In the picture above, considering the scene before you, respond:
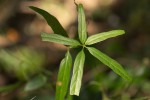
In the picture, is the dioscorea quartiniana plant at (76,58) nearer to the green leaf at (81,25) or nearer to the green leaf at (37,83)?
the green leaf at (81,25)

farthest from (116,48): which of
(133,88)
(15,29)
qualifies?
(15,29)

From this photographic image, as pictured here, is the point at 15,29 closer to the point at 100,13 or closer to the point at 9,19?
the point at 9,19

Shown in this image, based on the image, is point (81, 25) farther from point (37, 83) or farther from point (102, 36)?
point (37, 83)

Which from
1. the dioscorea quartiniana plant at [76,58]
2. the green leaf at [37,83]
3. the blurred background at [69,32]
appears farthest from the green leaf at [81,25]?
the blurred background at [69,32]

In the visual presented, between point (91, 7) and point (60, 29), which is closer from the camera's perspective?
point (60, 29)

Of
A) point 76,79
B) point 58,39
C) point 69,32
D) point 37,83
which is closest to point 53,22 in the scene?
point 58,39

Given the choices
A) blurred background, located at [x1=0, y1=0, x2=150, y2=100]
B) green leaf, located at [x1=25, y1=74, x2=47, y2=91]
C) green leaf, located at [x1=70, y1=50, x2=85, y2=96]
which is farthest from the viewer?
blurred background, located at [x1=0, y1=0, x2=150, y2=100]

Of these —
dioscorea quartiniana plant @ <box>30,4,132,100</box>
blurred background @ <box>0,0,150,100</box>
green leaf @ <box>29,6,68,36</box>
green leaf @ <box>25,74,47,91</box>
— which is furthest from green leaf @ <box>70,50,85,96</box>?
blurred background @ <box>0,0,150,100</box>

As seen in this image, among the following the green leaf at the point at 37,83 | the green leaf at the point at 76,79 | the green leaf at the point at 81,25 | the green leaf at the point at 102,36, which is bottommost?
the green leaf at the point at 37,83

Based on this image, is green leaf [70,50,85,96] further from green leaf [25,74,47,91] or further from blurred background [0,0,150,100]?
blurred background [0,0,150,100]

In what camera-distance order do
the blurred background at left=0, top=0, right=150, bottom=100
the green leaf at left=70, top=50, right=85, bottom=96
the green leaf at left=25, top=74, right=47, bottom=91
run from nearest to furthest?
1. the green leaf at left=70, top=50, right=85, bottom=96
2. the green leaf at left=25, top=74, right=47, bottom=91
3. the blurred background at left=0, top=0, right=150, bottom=100

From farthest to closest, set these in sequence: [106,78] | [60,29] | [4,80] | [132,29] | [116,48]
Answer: [132,29] → [4,80] → [116,48] → [106,78] → [60,29]
